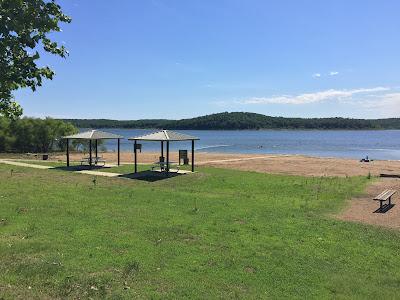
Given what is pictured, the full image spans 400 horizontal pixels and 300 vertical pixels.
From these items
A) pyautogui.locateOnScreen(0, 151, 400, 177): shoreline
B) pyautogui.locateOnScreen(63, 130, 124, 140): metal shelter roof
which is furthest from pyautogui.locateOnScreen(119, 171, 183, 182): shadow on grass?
pyautogui.locateOnScreen(0, 151, 400, 177): shoreline

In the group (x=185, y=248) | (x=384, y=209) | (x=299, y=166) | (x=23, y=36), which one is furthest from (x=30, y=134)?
(x=23, y=36)

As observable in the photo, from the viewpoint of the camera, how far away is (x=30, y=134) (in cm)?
4288

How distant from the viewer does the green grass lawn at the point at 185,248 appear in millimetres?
6555

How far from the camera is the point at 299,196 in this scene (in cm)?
1608

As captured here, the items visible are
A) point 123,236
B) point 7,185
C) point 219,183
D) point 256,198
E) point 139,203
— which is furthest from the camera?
point 219,183

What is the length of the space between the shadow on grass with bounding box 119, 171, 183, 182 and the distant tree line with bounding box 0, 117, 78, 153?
70.9 ft

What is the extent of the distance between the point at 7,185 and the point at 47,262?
10459mm

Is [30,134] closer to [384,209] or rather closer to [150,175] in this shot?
[150,175]

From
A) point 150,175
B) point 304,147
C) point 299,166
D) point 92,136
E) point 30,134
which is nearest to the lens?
point 150,175

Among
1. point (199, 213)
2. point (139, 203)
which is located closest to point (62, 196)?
point (139, 203)

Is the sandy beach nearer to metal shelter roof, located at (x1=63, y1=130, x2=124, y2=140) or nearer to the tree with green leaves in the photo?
metal shelter roof, located at (x1=63, y1=130, x2=124, y2=140)

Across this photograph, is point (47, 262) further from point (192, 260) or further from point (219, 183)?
point (219, 183)

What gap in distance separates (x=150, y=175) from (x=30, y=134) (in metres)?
25.4

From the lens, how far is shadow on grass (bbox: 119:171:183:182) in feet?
68.3
